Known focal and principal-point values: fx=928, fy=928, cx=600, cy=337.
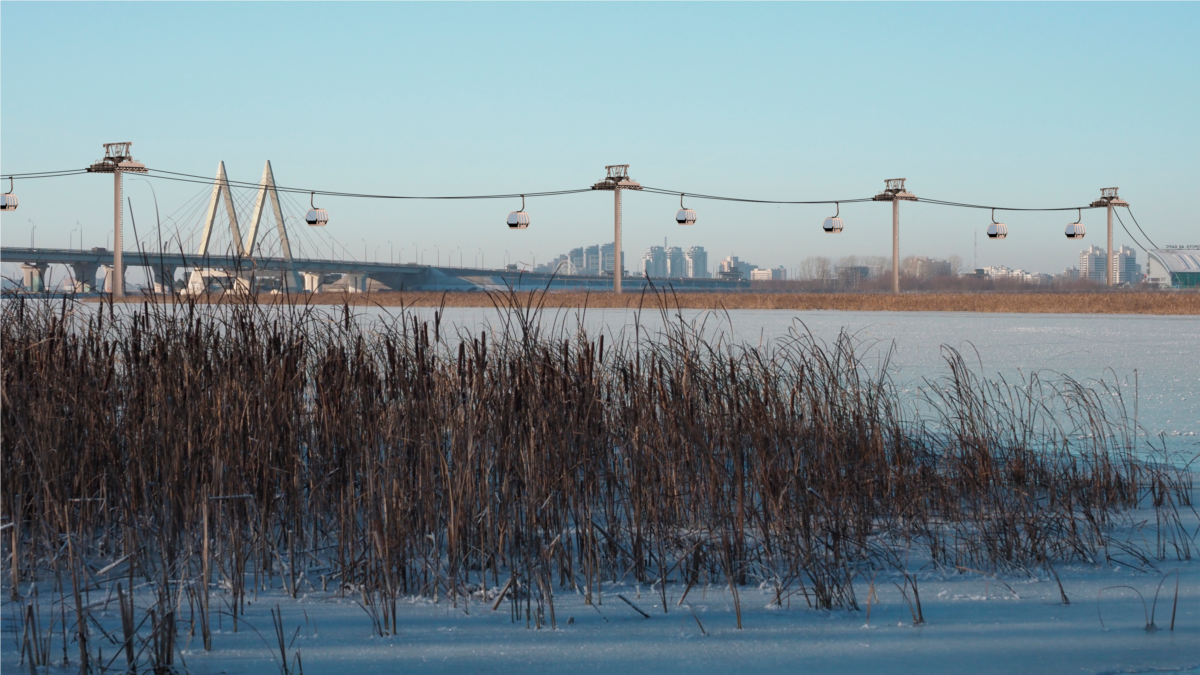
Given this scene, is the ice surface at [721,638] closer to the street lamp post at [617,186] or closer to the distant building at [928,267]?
the street lamp post at [617,186]

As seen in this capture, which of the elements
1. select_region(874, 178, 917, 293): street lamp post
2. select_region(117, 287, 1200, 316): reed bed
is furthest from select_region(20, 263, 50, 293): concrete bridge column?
select_region(874, 178, 917, 293): street lamp post

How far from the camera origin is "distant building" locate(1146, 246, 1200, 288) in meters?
61.3

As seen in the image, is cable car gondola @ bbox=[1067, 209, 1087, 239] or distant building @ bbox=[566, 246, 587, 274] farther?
cable car gondola @ bbox=[1067, 209, 1087, 239]

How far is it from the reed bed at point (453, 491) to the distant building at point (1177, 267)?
65.7 metres

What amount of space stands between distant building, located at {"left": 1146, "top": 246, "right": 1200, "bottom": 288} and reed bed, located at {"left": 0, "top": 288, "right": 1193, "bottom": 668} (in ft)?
216

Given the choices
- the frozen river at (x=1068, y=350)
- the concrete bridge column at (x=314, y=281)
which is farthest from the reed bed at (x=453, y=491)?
the concrete bridge column at (x=314, y=281)

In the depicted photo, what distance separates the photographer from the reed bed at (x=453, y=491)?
2.62m

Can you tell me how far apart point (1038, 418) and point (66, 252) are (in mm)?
56960

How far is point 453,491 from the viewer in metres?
2.82

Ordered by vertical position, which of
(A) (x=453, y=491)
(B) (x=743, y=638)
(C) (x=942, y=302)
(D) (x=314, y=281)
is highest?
(D) (x=314, y=281)

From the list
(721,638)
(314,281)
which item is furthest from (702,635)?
(314,281)

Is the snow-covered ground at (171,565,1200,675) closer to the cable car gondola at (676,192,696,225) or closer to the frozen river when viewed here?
the frozen river

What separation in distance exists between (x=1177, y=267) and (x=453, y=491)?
7200 centimetres

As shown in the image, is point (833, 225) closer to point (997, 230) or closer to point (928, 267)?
point (997, 230)
